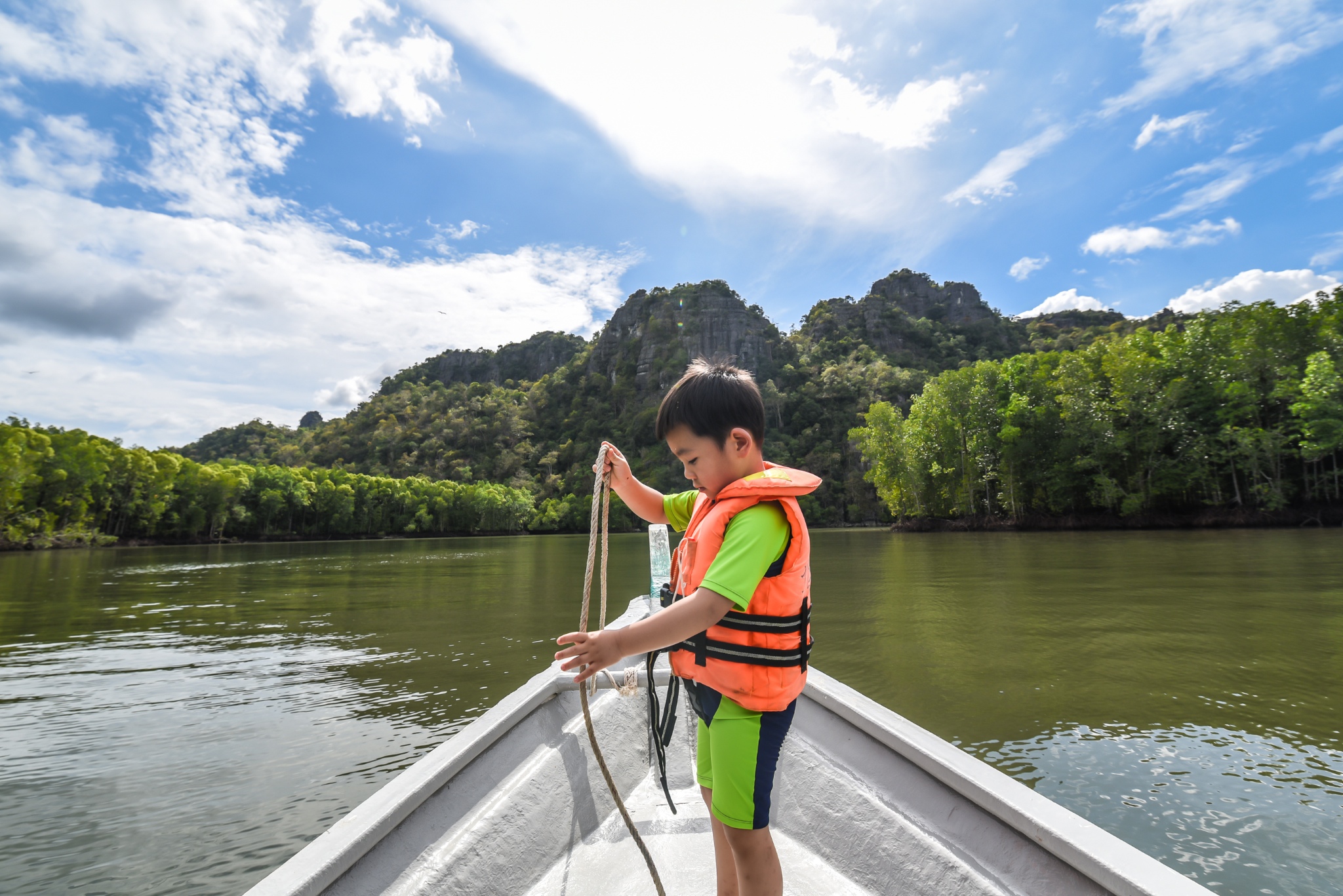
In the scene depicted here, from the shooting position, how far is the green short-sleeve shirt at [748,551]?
1.26 meters

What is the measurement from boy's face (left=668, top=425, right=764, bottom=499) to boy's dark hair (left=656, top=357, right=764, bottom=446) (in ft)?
0.05

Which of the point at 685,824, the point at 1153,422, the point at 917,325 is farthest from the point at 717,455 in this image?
the point at 917,325

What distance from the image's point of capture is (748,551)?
1.29 meters

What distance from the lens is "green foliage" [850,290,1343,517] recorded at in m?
28.8

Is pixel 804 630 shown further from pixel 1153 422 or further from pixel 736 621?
pixel 1153 422

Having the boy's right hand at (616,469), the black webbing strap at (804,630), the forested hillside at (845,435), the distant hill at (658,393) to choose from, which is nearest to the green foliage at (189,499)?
the forested hillside at (845,435)

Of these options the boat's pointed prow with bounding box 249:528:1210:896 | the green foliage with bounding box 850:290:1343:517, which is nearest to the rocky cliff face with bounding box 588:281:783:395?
the green foliage with bounding box 850:290:1343:517

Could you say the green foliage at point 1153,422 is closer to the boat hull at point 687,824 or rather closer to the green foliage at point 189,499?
the boat hull at point 687,824

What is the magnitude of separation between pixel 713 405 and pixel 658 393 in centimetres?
9466

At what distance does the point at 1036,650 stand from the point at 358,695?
24.9ft

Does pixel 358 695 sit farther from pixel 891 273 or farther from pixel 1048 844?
pixel 891 273

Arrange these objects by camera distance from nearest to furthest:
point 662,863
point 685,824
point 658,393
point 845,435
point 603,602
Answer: point 603,602 → point 662,863 → point 685,824 → point 845,435 → point 658,393

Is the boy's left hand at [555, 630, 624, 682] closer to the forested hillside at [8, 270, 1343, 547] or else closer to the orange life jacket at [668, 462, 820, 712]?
the orange life jacket at [668, 462, 820, 712]

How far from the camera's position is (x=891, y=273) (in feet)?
420
